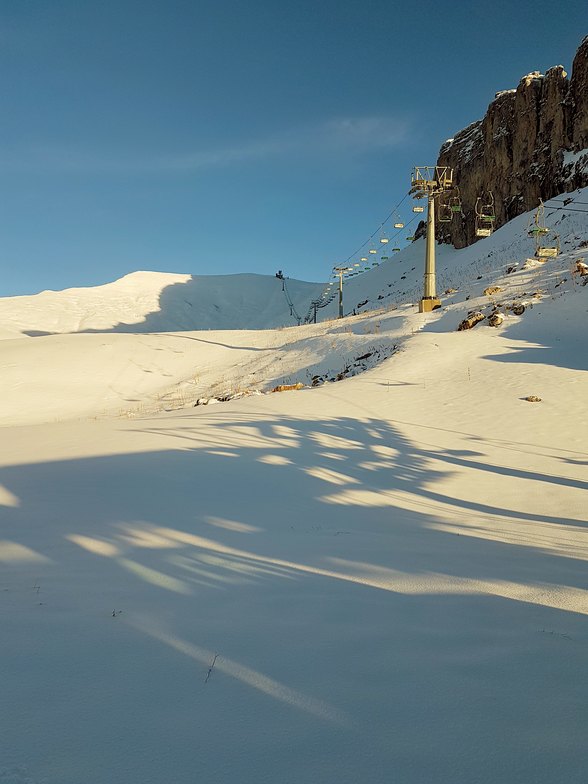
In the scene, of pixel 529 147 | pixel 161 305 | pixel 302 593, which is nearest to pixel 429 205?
pixel 302 593

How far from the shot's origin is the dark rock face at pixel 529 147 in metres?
41.9

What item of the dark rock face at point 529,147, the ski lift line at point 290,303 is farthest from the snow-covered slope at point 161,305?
the dark rock face at point 529,147

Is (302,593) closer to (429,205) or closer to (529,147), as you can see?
(429,205)

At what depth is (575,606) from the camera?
9.27ft

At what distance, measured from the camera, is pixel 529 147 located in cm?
4694

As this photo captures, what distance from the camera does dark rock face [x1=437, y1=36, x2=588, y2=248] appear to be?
138ft

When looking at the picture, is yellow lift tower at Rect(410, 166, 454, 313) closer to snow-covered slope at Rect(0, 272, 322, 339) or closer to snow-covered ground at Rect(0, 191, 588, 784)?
snow-covered ground at Rect(0, 191, 588, 784)

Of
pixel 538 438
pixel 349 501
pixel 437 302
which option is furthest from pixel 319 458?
pixel 437 302

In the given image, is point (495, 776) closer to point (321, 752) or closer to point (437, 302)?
point (321, 752)

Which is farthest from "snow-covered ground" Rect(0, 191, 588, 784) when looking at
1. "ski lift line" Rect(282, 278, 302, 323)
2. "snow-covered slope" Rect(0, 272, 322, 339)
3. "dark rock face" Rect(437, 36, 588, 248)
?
"ski lift line" Rect(282, 278, 302, 323)

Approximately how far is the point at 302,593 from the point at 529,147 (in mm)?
54938

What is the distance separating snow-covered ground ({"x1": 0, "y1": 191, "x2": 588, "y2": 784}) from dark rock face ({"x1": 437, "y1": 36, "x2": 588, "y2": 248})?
135 ft

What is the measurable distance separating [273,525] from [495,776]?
3.34 m

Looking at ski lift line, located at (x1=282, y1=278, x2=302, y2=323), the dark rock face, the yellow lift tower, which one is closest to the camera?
the yellow lift tower
